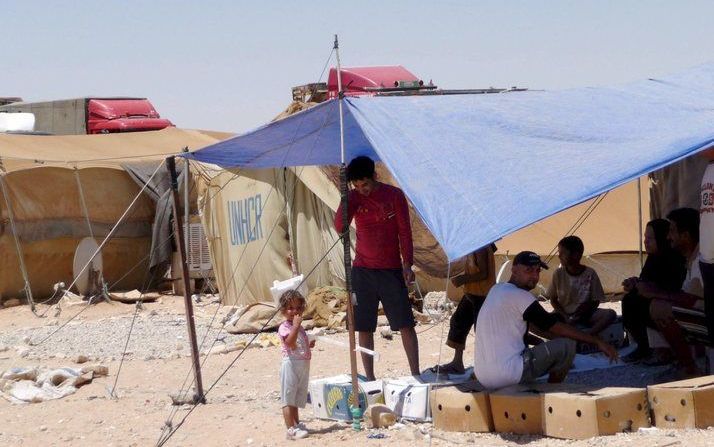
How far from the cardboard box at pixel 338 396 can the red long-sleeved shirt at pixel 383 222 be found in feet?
2.70

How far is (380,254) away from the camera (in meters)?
7.30

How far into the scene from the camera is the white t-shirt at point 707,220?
253 inches

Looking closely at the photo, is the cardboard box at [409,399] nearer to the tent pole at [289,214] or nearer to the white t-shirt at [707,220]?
the white t-shirt at [707,220]

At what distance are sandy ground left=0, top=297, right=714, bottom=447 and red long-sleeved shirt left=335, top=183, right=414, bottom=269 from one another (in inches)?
43.5

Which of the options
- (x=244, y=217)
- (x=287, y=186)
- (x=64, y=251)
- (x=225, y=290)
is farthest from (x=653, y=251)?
(x=64, y=251)

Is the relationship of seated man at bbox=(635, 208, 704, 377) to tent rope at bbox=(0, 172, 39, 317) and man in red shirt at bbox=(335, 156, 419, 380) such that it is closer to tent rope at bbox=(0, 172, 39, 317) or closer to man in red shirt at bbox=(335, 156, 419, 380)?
man in red shirt at bbox=(335, 156, 419, 380)

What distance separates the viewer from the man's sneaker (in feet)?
21.2

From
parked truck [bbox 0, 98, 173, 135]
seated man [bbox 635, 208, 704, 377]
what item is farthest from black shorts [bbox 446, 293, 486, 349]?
parked truck [bbox 0, 98, 173, 135]

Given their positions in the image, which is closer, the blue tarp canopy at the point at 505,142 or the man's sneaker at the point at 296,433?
the blue tarp canopy at the point at 505,142

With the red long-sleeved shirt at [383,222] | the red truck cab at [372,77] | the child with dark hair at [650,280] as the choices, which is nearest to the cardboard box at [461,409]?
the red long-sleeved shirt at [383,222]

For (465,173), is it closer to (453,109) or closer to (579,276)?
(453,109)

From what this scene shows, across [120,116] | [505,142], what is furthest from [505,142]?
[120,116]

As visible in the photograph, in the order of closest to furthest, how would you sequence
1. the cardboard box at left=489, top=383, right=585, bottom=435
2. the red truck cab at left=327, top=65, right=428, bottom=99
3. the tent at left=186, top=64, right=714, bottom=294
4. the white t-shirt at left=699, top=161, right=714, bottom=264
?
the cardboard box at left=489, top=383, right=585, bottom=435 → the tent at left=186, top=64, right=714, bottom=294 → the white t-shirt at left=699, top=161, right=714, bottom=264 → the red truck cab at left=327, top=65, right=428, bottom=99

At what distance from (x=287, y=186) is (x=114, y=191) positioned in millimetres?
5325
